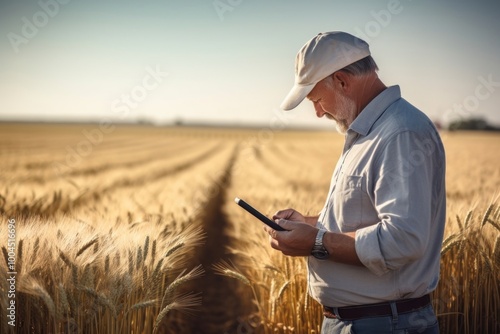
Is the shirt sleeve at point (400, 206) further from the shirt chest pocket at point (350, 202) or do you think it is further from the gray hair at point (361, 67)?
the gray hair at point (361, 67)

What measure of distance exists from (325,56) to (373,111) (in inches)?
12.3

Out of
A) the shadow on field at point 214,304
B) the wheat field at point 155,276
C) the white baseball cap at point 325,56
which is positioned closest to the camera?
the white baseball cap at point 325,56

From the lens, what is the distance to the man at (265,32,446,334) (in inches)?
66.1

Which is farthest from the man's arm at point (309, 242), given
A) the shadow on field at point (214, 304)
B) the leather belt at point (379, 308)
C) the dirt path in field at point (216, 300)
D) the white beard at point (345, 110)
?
the dirt path in field at point (216, 300)

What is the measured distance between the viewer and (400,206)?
165 centimetres

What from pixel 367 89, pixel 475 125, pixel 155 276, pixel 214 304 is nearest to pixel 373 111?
pixel 367 89

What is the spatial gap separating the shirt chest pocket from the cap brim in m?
0.41

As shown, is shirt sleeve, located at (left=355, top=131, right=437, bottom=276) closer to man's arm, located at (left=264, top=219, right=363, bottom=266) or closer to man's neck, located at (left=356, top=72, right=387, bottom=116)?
man's arm, located at (left=264, top=219, right=363, bottom=266)

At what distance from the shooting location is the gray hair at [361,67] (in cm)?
196

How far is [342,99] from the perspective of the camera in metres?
2.03

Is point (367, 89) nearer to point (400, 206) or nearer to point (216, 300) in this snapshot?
point (400, 206)

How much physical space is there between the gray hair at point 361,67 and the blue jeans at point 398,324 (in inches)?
40.2

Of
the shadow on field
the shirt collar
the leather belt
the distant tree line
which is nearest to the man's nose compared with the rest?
the shirt collar

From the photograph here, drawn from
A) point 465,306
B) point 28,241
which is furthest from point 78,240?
point 465,306
